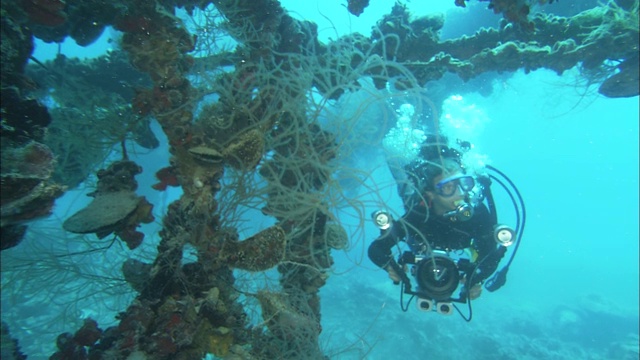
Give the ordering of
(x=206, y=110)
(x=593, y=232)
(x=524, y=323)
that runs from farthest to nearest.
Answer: (x=593, y=232) → (x=524, y=323) → (x=206, y=110)

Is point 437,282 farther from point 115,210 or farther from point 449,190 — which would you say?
point 115,210

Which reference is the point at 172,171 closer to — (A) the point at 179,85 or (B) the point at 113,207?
(B) the point at 113,207

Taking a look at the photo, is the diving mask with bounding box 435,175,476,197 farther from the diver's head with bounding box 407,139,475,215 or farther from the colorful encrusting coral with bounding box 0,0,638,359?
the colorful encrusting coral with bounding box 0,0,638,359

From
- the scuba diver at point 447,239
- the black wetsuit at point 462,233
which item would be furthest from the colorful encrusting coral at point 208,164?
the black wetsuit at point 462,233

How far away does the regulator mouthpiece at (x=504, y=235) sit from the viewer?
4.35 metres

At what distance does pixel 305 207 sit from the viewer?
297 centimetres

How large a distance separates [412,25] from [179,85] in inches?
179

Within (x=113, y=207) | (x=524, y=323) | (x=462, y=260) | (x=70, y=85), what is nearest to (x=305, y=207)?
(x=113, y=207)

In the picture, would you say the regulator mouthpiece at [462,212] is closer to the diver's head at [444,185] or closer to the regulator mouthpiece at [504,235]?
the diver's head at [444,185]

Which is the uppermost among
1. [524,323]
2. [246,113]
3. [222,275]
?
[246,113]

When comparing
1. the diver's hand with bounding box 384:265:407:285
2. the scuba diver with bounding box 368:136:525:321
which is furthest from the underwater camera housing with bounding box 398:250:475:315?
the diver's hand with bounding box 384:265:407:285

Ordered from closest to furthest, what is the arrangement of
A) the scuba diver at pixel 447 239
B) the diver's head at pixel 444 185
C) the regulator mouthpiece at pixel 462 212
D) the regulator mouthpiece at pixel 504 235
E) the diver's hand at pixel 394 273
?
the regulator mouthpiece at pixel 504 235, the scuba diver at pixel 447 239, the diver's hand at pixel 394 273, the regulator mouthpiece at pixel 462 212, the diver's head at pixel 444 185

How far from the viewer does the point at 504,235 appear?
14.4 ft

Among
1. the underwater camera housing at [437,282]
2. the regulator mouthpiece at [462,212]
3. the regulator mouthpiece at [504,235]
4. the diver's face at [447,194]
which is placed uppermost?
the diver's face at [447,194]
